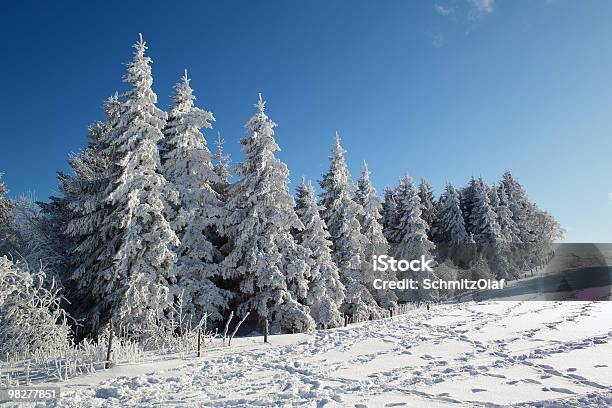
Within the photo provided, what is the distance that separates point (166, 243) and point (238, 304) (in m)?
6.36

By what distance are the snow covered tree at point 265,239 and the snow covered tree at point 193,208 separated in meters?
1.12

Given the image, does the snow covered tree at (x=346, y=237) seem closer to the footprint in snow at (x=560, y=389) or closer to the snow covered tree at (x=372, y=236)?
the snow covered tree at (x=372, y=236)

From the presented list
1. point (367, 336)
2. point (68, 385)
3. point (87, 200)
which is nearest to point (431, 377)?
point (367, 336)

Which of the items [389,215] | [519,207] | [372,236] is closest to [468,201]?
[519,207]

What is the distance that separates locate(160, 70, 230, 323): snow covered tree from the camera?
17500 millimetres

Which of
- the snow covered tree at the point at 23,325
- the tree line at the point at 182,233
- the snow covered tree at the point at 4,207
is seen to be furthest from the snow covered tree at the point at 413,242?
the snow covered tree at the point at 4,207

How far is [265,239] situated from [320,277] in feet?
16.3

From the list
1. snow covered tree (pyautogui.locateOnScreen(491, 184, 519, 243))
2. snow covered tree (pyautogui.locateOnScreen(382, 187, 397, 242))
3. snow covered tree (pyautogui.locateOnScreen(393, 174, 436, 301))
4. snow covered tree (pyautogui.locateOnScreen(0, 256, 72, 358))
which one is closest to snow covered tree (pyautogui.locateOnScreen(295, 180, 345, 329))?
snow covered tree (pyautogui.locateOnScreen(393, 174, 436, 301))

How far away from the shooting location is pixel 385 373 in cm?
816

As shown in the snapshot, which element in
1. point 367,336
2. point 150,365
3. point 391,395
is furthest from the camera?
→ point 367,336

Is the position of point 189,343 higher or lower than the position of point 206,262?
lower

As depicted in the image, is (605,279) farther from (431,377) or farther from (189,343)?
(189,343)

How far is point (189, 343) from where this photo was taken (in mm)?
11539

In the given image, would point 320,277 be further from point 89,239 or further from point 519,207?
point 519,207
